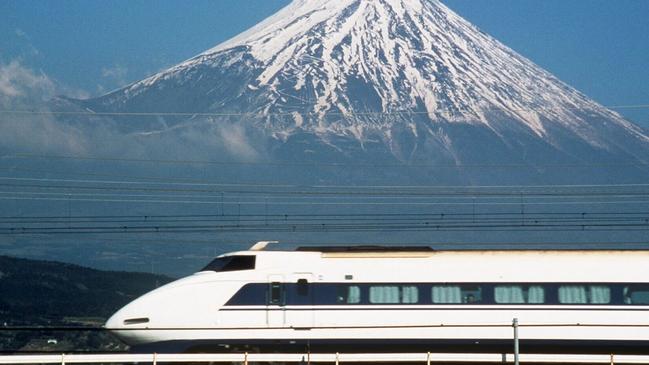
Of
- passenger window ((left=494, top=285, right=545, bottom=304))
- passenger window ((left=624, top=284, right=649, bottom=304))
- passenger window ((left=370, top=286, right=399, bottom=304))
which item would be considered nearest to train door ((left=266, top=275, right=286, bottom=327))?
passenger window ((left=370, top=286, right=399, bottom=304))

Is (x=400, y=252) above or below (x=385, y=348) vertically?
above

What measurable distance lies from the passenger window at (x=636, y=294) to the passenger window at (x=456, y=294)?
448 cm

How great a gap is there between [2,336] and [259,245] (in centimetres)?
8176

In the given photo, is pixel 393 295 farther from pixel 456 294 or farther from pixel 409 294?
pixel 456 294

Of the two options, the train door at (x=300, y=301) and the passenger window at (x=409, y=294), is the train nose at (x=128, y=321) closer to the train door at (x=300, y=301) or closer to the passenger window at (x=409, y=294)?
the train door at (x=300, y=301)

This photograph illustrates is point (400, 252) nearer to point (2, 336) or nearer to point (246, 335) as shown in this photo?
point (246, 335)

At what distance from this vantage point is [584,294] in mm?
40000

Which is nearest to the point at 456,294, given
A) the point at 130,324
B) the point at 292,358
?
the point at 292,358

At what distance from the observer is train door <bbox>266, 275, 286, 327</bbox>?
39.5 m

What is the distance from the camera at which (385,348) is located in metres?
39.7

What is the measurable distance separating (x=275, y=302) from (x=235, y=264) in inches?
69.4

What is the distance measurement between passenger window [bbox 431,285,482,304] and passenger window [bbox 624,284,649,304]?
14.7 feet

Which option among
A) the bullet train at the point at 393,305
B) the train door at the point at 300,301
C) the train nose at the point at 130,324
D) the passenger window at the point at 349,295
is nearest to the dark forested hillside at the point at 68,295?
the train nose at the point at 130,324

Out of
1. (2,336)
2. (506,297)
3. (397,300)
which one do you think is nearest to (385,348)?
(397,300)
